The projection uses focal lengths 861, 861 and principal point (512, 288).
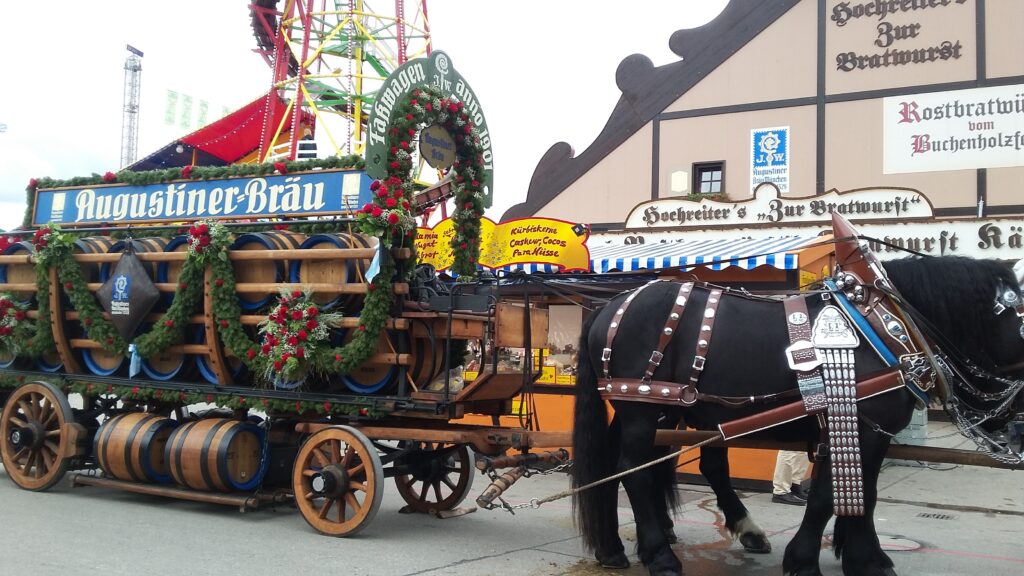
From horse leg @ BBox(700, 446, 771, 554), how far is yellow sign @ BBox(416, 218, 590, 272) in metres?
4.25

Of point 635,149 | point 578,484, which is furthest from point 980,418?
point 635,149

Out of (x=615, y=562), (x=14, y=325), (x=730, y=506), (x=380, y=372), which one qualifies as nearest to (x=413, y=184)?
(x=380, y=372)

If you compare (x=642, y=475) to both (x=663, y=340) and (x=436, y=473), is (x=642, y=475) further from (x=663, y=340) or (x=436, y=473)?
(x=436, y=473)

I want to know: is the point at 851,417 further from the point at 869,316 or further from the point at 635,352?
the point at 635,352

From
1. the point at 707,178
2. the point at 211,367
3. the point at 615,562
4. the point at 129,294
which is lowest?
the point at 615,562

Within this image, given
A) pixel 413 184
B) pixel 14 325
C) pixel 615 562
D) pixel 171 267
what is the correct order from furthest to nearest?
1. pixel 14 325
2. pixel 171 267
3. pixel 413 184
4. pixel 615 562

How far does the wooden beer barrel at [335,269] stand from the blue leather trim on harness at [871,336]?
11.7ft

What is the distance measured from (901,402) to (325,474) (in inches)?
164

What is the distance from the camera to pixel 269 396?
7312mm

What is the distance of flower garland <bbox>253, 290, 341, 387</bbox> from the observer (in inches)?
271

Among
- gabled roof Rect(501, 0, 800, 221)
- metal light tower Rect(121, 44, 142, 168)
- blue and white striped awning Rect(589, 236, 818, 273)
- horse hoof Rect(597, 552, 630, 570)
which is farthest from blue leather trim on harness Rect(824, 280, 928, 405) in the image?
metal light tower Rect(121, 44, 142, 168)

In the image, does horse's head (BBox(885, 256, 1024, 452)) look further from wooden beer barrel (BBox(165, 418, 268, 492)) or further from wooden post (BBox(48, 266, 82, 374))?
wooden post (BBox(48, 266, 82, 374))

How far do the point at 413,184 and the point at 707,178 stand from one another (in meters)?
10.3

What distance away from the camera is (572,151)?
1784cm
